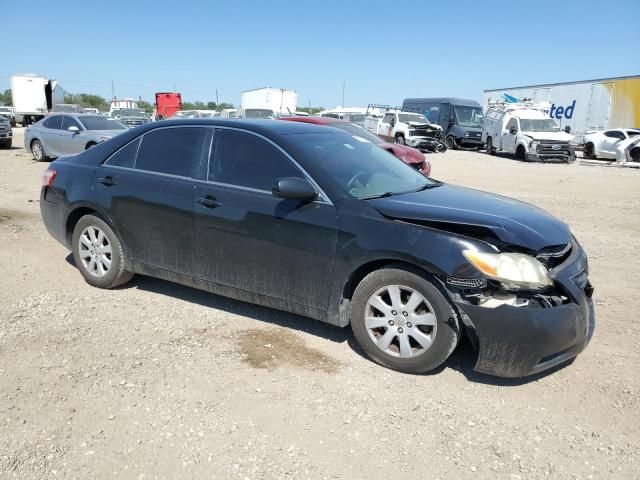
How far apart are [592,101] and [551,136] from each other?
21.5 feet

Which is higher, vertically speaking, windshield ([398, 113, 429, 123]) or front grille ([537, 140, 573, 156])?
windshield ([398, 113, 429, 123])

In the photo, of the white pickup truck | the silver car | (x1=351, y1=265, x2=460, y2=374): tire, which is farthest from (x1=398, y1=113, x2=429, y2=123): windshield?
(x1=351, y1=265, x2=460, y2=374): tire

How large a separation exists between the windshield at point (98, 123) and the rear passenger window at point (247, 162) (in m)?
12.3

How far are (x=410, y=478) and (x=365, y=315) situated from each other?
1223 millimetres

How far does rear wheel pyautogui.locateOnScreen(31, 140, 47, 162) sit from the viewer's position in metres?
16.5

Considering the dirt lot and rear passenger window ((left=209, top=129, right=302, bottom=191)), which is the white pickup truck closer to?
the dirt lot

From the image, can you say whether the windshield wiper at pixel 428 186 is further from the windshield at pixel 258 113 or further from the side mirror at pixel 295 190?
the windshield at pixel 258 113

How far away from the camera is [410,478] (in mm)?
2625

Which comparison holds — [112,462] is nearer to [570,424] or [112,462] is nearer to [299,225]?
[299,225]

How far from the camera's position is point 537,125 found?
2383cm

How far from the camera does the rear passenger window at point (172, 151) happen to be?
4430 mm

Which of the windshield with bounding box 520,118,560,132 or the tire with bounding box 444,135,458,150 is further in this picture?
the tire with bounding box 444,135,458,150

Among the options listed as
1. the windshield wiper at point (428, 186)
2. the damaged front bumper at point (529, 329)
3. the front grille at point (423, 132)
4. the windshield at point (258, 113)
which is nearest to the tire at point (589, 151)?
the front grille at point (423, 132)

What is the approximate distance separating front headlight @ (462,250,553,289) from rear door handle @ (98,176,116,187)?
314 cm
